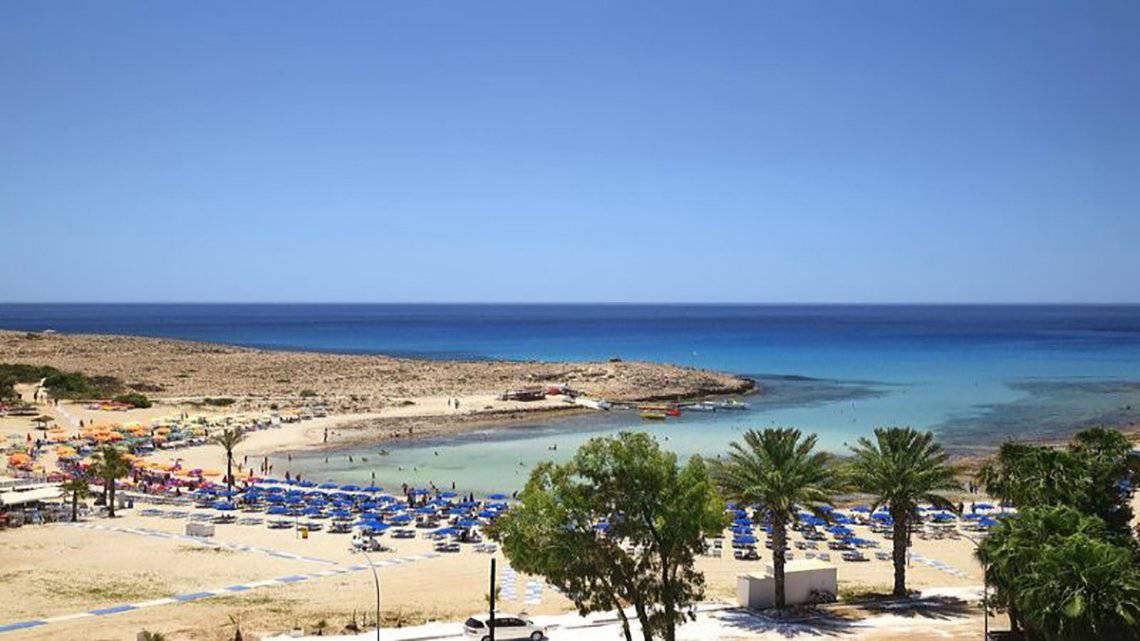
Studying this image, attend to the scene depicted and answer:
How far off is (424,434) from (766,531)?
129 feet

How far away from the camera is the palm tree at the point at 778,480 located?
95.9 ft

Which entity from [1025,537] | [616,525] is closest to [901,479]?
[1025,537]

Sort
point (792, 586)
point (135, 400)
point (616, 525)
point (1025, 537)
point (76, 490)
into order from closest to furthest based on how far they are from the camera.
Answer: point (1025, 537), point (616, 525), point (792, 586), point (76, 490), point (135, 400)

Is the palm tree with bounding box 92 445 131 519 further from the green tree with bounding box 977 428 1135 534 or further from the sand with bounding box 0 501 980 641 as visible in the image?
the green tree with bounding box 977 428 1135 534

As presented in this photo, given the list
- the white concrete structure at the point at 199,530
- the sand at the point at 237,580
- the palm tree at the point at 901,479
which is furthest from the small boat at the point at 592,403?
the palm tree at the point at 901,479

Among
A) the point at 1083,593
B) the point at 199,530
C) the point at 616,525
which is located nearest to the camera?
the point at 1083,593

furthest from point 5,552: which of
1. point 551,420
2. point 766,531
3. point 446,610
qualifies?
point 551,420

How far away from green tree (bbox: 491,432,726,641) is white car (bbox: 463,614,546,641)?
16.9 ft

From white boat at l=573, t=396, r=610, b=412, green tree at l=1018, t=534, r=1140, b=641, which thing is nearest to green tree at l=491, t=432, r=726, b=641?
green tree at l=1018, t=534, r=1140, b=641

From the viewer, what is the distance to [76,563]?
117 feet

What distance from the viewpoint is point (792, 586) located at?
1213 inches

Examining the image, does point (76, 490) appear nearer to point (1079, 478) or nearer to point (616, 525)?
point (616, 525)

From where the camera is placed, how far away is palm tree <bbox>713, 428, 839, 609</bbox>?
29.2m

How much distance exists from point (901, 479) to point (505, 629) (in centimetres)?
1468
